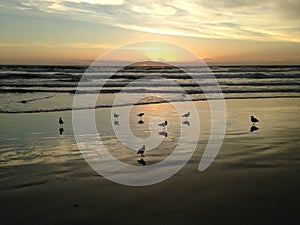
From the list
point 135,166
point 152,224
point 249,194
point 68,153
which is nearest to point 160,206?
point 152,224

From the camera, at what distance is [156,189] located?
5965 mm

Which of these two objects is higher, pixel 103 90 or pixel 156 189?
pixel 103 90

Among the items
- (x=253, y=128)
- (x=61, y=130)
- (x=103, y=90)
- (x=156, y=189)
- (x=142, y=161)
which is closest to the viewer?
(x=156, y=189)

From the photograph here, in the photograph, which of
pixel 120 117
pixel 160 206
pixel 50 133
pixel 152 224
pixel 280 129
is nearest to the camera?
pixel 152 224

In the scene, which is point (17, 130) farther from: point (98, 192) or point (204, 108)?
point (204, 108)

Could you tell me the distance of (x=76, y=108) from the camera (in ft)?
55.2

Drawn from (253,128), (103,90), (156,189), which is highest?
(103,90)

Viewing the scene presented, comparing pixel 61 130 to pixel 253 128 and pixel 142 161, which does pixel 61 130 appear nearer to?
pixel 142 161

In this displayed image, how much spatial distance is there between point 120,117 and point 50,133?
13.1 feet

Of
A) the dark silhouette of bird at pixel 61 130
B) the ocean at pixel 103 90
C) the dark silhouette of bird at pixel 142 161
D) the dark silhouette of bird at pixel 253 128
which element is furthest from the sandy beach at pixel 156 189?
the ocean at pixel 103 90

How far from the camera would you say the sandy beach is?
16.0 ft

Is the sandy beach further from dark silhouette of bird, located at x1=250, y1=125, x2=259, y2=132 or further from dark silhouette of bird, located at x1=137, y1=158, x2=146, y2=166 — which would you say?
dark silhouette of bird, located at x1=250, y1=125, x2=259, y2=132

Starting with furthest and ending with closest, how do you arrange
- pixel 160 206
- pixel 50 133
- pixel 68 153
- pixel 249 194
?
pixel 50 133 → pixel 68 153 → pixel 249 194 → pixel 160 206

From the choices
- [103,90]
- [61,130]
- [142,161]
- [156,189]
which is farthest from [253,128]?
[103,90]
